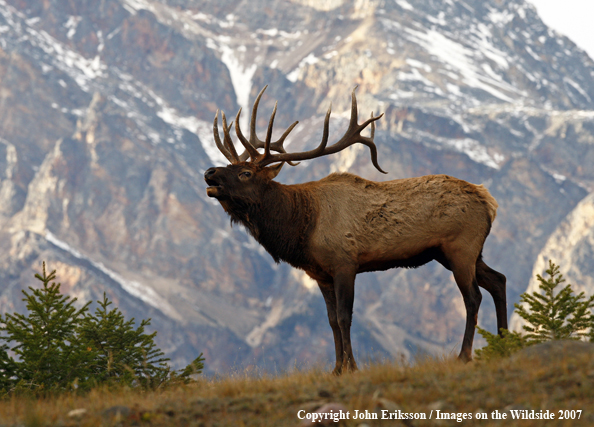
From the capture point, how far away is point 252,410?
8891 mm

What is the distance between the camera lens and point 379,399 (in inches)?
337

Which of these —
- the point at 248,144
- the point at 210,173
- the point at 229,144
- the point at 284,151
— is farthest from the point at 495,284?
the point at 229,144

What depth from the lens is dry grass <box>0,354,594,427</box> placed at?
8.24m

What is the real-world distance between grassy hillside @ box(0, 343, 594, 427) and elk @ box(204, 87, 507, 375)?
260 centimetres

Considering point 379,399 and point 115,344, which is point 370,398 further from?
→ point 115,344

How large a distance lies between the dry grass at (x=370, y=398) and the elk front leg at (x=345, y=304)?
229 centimetres

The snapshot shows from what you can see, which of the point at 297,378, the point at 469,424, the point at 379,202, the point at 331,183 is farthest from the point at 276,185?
the point at 469,424

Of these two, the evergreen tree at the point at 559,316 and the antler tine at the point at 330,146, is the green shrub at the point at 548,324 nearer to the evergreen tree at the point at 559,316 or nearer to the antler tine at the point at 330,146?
the evergreen tree at the point at 559,316

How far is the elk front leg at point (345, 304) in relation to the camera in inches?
490

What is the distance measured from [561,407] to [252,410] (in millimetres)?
3394

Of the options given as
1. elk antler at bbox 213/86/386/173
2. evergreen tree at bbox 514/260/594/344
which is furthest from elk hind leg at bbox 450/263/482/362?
elk antler at bbox 213/86/386/173

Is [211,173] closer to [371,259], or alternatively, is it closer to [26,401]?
[371,259]

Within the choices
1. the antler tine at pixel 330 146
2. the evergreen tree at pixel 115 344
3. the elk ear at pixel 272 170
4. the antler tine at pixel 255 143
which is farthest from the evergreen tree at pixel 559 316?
A: the evergreen tree at pixel 115 344

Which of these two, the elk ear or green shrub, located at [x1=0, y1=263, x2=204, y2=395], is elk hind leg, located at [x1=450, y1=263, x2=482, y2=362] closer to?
the elk ear
